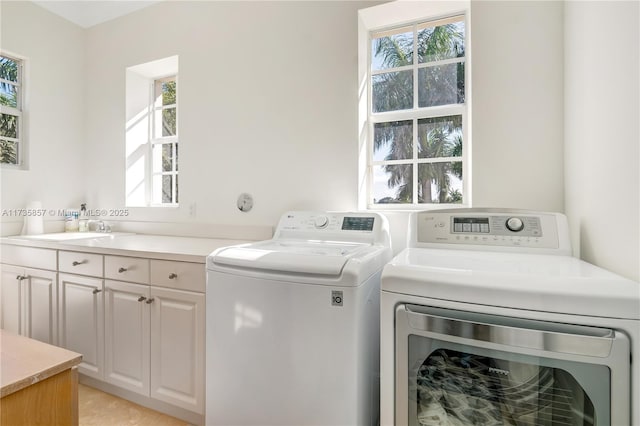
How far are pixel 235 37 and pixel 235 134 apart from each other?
0.70 metres

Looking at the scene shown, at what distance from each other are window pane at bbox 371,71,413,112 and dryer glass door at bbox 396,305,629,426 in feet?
4.89

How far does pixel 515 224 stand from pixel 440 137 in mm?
792

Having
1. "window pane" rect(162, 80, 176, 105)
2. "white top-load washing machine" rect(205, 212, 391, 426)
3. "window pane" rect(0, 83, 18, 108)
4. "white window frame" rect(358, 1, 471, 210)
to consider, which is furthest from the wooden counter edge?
"window pane" rect(0, 83, 18, 108)

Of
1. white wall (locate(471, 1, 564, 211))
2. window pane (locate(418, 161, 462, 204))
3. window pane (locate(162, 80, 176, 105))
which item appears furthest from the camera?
window pane (locate(162, 80, 176, 105))

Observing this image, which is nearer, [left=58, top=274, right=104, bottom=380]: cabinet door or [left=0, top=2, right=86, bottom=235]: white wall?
[left=58, top=274, right=104, bottom=380]: cabinet door

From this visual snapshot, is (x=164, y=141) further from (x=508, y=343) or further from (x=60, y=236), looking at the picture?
(x=508, y=343)

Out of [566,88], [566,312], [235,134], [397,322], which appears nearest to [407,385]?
[397,322]

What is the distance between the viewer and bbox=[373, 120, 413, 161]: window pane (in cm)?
202

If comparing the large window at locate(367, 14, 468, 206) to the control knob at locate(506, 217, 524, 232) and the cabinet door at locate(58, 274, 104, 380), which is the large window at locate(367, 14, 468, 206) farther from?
the cabinet door at locate(58, 274, 104, 380)

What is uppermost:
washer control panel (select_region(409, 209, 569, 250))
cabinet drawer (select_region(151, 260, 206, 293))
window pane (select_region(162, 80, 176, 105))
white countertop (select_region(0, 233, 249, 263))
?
window pane (select_region(162, 80, 176, 105))

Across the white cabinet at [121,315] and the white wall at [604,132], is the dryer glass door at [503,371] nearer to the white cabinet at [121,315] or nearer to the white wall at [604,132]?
the white wall at [604,132]

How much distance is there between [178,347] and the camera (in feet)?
5.36

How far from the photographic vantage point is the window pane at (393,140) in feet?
6.61

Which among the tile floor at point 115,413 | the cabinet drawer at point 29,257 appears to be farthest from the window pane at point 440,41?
the cabinet drawer at point 29,257
